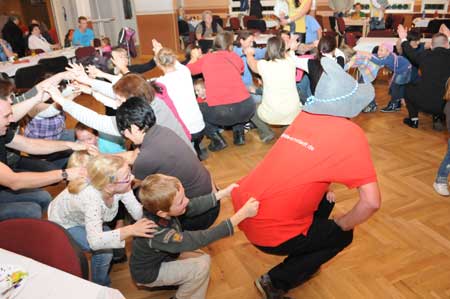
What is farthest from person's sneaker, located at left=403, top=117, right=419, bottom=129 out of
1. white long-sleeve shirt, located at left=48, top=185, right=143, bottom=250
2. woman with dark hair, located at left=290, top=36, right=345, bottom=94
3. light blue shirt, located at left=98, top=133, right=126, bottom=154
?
white long-sleeve shirt, located at left=48, top=185, right=143, bottom=250

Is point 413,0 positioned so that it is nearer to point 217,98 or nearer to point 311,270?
point 217,98

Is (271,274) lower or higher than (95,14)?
lower

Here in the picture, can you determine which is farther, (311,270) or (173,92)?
(173,92)

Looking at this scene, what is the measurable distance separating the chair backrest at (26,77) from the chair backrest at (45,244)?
3.99 metres

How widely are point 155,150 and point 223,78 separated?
191 cm

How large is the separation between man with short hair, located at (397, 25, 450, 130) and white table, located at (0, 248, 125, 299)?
4.17 metres

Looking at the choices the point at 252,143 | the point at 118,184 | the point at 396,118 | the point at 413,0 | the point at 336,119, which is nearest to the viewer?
the point at 336,119

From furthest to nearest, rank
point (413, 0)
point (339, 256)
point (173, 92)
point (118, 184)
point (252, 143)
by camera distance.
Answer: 1. point (413, 0)
2. point (252, 143)
3. point (173, 92)
4. point (339, 256)
5. point (118, 184)

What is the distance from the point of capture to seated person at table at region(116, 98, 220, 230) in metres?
2.02

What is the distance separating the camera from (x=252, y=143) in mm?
4289

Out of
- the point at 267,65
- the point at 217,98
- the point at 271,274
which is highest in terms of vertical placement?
the point at 267,65

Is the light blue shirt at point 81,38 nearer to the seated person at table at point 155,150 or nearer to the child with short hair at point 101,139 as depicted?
the child with short hair at point 101,139

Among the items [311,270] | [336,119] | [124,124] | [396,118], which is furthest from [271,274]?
[396,118]

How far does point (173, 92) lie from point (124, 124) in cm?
132
